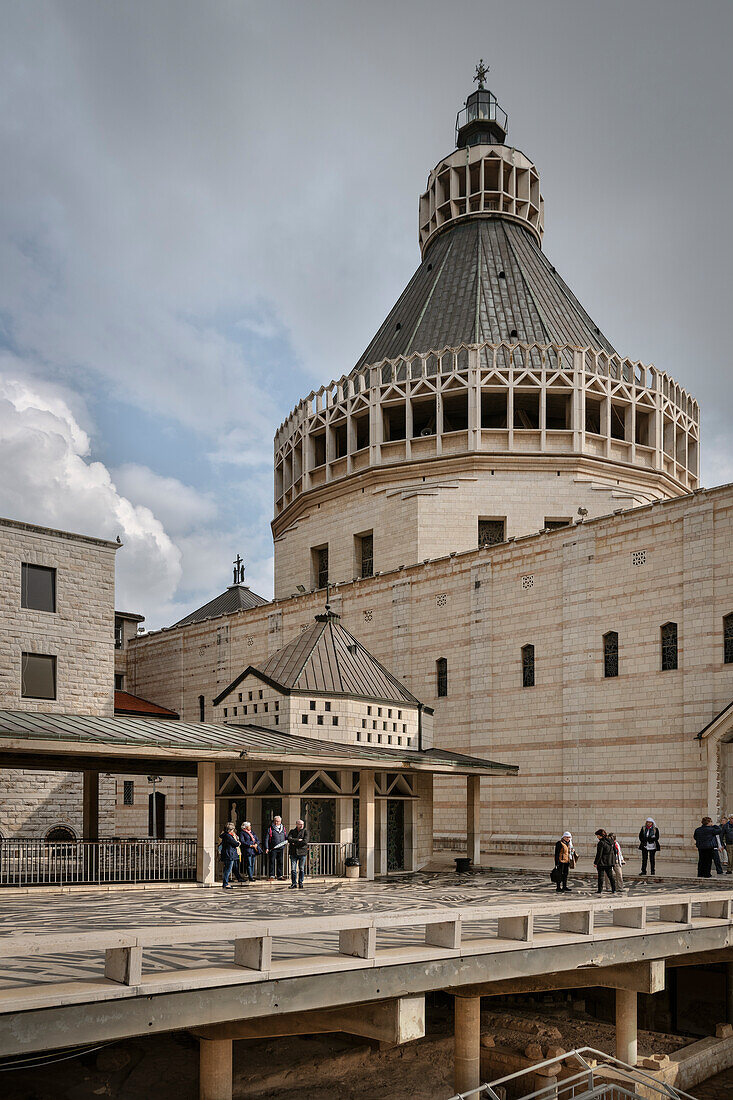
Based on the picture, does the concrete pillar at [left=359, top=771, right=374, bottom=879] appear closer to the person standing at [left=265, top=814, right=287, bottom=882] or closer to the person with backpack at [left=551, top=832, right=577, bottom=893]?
the person standing at [left=265, top=814, right=287, bottom=882]

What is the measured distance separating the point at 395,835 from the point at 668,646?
10921mm

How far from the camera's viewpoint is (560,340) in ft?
163

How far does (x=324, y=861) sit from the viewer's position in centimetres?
2497

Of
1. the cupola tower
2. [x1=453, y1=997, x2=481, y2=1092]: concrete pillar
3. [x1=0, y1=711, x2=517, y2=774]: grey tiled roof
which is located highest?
the cupola tower

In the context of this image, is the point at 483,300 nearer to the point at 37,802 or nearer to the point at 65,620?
the point at 65,620

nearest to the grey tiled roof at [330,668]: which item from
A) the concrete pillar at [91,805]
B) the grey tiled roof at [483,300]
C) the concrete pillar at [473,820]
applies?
the concrete pillar at [473,820]

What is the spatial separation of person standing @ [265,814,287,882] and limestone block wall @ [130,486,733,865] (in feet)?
40.2

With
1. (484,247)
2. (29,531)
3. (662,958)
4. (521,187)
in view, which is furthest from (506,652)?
(521,187)

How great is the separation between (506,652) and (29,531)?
57.2 feet

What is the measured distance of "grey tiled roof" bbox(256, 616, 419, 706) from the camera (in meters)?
27.3

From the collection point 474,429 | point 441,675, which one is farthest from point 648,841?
point 474,429

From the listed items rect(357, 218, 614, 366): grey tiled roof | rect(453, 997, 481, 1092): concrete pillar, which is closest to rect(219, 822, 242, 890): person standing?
rect(453, 997, 481, 1092): concrete pillar

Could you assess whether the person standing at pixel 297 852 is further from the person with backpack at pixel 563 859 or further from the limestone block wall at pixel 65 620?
the limestone block wall at pixel 65 620

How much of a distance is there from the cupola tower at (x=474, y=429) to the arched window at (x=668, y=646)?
39.0ft
